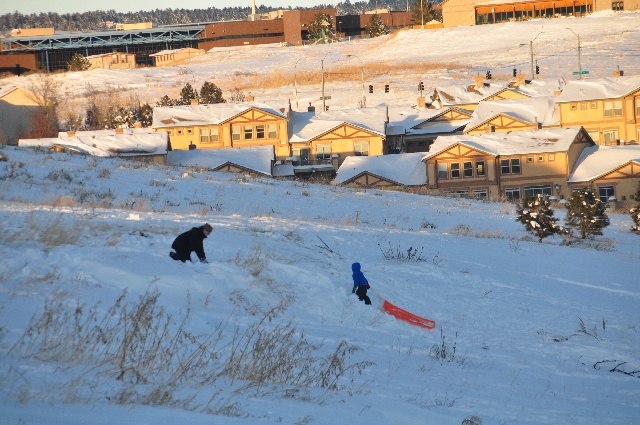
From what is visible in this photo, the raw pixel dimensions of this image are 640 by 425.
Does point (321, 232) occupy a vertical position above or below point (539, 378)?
above

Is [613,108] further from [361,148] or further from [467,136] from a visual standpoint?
[361,148]

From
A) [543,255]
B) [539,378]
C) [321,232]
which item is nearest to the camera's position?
[539,378]

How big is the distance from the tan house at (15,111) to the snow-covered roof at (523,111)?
149 ft

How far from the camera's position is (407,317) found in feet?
39.1

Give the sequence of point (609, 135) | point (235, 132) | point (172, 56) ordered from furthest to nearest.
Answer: point (172, 56) → point (235, 132) → point (609, 135)

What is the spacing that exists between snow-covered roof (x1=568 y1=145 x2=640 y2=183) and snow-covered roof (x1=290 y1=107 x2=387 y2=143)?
53.2ft

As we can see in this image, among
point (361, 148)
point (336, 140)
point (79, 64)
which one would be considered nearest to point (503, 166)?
point (361, 148)

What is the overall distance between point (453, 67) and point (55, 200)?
94.9 metres

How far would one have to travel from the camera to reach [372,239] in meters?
18.0

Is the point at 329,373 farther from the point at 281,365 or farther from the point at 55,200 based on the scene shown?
the point at 55,200

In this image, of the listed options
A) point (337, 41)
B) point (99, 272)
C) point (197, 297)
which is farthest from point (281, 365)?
point (337, 41)

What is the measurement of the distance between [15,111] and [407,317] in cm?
8070

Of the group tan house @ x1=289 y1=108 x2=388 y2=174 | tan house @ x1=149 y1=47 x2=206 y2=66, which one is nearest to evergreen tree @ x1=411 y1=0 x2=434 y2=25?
tan house @ x1=149 y1=47 x2=206 y2=66

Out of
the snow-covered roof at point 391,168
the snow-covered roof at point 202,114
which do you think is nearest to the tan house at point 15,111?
the snow-covered roof at point 202,114
